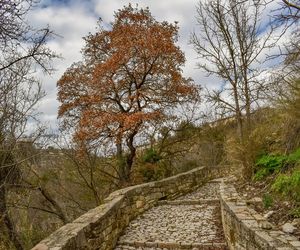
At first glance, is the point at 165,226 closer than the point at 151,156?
Yes

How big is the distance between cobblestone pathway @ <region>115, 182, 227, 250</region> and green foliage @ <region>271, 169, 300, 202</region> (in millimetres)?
1386

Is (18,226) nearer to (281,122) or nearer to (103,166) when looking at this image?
(103,166)

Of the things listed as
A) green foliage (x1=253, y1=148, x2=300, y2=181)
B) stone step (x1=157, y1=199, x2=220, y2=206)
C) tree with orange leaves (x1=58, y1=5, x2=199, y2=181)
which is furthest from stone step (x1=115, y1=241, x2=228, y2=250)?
tree with orange leaves (x1=58, y1=5, x2=199, y2=181)

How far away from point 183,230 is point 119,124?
487 cm

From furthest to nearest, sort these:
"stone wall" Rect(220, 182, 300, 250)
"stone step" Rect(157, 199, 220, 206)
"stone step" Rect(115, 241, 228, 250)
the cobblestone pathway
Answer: "stone step" Rect(157, 199, 220, 206)
the cobblestone pathway
"stone step" Rect(115, 241, 228, 250)
"stone wall" Rect(220, 182, 300, 250)

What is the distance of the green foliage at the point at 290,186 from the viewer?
441 cm

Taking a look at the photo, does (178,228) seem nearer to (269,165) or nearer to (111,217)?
(111,217)

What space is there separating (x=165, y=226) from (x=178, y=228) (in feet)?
1.06

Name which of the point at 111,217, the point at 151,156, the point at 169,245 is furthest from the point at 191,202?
the point at 151,156

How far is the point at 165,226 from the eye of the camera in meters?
6.79

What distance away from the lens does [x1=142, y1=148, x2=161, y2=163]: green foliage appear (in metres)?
12.9

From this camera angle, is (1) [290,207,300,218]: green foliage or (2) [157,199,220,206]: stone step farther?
(2) [157,199,220,206]: stone step

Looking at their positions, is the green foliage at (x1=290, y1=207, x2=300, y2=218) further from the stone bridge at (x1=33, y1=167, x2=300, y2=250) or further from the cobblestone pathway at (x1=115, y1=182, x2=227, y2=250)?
the cobblestone pathway at (x1=115, y1=182, x2=227, y2=250)

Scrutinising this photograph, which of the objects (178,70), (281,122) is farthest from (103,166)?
(281,122)
